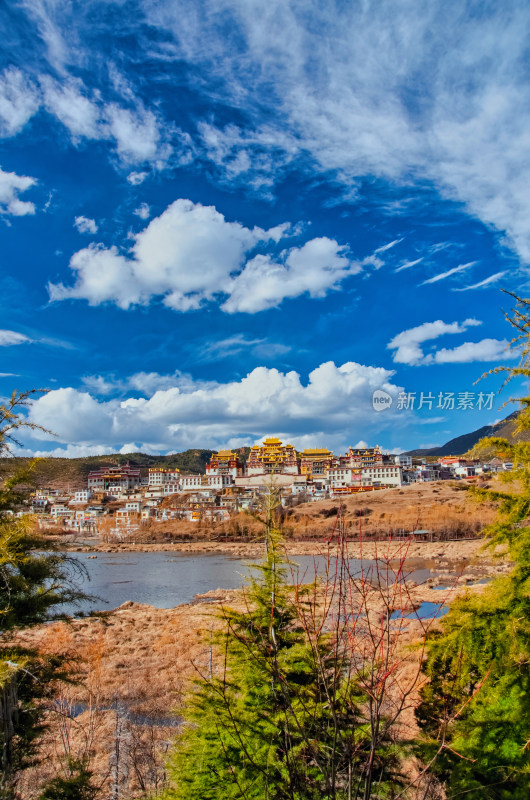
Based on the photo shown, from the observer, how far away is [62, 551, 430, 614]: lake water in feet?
112

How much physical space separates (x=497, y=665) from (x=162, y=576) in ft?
145

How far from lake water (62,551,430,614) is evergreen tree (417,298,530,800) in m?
17.4

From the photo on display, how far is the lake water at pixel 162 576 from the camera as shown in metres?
34.2

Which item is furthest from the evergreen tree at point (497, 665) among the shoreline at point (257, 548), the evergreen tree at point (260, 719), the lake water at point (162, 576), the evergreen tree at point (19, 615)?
the shoreline at point (257, 548)

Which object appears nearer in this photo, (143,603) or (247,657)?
(247,657)

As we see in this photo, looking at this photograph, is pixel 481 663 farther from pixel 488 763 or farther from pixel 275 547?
pixel 275 547

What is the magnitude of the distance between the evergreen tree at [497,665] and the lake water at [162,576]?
1740 centimetres

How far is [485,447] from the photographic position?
25.2ft

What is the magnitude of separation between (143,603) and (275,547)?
93.3ft

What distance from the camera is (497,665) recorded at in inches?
254

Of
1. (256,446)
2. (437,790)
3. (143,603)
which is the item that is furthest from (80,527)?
(437,790)

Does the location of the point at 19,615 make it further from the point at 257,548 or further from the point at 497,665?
the point at 257,548

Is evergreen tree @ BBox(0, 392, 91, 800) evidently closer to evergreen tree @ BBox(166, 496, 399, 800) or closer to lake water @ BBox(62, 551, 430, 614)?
evergreen tree @ BBox(166, 496, 399, 800)

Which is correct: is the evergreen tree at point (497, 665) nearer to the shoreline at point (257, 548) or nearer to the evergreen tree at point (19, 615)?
the evergreen tree at point (19, 615)
